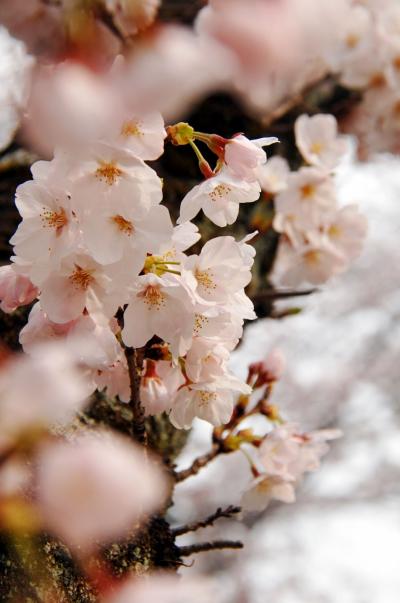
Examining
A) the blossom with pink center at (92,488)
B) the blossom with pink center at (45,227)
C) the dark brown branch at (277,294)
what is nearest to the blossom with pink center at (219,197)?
the blossom with pink center at (45,227)

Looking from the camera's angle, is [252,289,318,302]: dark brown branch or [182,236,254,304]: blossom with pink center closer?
[182,236,254,304]: blossom with pink center

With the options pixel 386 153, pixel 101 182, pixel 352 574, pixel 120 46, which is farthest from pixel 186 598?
pixel 352 574

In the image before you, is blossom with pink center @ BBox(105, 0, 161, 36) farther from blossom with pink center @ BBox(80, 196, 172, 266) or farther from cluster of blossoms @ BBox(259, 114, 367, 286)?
blossom with pink center @ BBox(80, 196, 172, 266)

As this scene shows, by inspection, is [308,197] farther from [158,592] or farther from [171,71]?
[158,592]

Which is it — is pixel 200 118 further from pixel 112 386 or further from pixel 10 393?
pixel 10 393

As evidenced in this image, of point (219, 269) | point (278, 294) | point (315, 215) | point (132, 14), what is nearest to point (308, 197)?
point (315, 215)

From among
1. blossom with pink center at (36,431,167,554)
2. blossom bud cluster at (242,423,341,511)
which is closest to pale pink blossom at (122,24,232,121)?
blossom with pink center at (36,431,167,554)
